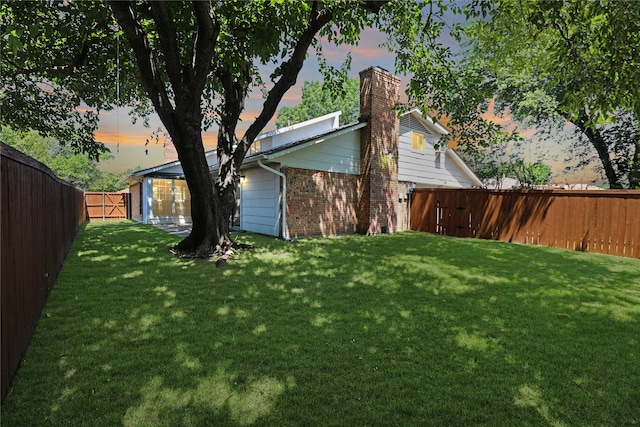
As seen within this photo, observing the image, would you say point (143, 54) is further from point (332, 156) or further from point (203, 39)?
point (332, 156)

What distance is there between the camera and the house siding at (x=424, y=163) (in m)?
13.5

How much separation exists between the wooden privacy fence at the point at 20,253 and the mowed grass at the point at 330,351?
0.77 feet

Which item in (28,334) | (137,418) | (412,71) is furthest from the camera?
(412,71)

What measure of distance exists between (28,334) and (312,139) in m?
8.93

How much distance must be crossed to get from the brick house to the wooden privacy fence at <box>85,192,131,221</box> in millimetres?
10697

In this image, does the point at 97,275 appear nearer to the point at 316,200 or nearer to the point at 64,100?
the point at 316,200

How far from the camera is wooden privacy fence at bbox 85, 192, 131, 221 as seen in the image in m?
20.0

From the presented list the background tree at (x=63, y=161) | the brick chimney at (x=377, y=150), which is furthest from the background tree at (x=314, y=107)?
the brick chimney at (x=377, y=150)

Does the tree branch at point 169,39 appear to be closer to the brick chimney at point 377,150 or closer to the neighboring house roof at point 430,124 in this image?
the brick chimney at point 377,150

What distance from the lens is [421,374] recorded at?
2.52 m

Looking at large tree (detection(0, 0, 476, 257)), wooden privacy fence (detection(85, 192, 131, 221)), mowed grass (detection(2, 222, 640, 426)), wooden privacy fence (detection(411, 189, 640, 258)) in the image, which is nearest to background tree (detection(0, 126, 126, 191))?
wooden privacy fence (detection(85, 192, 131, 221))

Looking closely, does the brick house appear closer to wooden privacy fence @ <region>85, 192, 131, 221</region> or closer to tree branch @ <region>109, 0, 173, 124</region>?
tree branch @ <region>109, 0, 173, 124</region>

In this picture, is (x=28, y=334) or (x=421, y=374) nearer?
(x=421, y=374)

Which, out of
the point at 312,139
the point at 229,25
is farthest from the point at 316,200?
the point at 229,25
